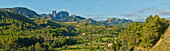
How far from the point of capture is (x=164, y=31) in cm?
7300

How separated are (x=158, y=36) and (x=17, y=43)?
123575mm

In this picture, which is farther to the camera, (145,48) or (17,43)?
(17,43)

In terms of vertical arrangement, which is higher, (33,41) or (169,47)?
(169,47)

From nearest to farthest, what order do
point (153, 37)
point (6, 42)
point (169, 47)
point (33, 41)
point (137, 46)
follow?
point (169, 47) < point (153, 37) < point (137, 46) < point (6, 42) < point (33, 41)

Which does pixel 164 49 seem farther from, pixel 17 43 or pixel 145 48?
pixel 17 43

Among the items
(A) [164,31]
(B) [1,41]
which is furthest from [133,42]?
(B) [1,41]

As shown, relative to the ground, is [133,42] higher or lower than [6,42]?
higher

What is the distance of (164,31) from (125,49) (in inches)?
922

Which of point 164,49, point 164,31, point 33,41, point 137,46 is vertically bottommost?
point 33,41

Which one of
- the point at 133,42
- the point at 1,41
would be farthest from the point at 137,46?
the point at 1,41

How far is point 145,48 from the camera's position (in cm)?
7250

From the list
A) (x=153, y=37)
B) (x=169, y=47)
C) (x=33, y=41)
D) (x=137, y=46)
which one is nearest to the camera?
(x=169, y=47)

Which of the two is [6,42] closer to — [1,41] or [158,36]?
[1,41]

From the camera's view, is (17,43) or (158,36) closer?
(158,36)
